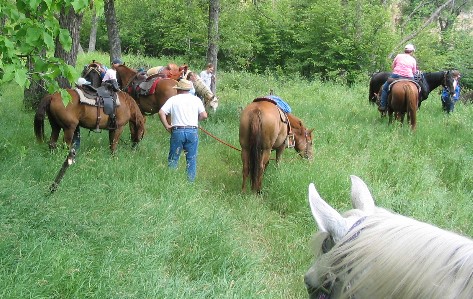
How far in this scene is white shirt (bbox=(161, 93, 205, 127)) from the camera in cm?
758

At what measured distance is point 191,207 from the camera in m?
5.79

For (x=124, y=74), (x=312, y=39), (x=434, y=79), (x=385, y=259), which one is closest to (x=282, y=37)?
(x=312, y=39)

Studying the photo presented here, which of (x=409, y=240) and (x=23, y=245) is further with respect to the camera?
(x=23, y=245)

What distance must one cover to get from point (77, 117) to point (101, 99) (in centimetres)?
54

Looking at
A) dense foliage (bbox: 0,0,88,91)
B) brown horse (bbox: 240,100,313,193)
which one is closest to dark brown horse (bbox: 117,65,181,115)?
brown horse (bbox: 240,100,313,193)

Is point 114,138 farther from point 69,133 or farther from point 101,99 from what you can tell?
point 69,133

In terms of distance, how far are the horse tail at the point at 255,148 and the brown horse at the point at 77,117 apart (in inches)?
102

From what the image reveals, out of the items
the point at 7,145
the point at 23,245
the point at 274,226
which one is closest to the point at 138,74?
the point at 7,145

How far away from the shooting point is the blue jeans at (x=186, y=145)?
763cm

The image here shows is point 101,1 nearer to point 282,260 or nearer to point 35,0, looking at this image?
point 35,0

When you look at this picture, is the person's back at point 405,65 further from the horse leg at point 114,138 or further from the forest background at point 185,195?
the horse leg at point 114,138

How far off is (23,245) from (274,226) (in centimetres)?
337

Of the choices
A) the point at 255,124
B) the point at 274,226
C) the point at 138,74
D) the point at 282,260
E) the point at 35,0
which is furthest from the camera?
the point at 138,74

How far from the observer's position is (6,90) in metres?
15.6
